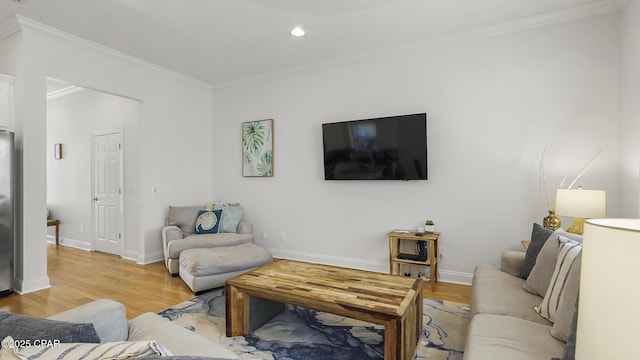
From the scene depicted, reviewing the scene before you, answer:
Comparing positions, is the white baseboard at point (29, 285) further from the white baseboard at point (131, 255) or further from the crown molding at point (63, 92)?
the crown molding at point (63, 92)

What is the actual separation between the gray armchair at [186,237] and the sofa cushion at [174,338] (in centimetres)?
243

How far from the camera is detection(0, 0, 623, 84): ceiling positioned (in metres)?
2.84

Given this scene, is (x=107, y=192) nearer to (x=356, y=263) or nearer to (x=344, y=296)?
(x=356, y=263)

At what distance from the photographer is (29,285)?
319cm

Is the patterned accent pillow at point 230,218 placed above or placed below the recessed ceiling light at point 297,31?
below

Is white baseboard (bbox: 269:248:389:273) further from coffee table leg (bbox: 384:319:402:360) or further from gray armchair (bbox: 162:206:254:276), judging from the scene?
coffee table leg (bbox: 384:319:402:360)

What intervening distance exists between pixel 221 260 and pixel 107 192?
3012 millimetres

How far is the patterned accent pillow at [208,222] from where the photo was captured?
4.26 meters

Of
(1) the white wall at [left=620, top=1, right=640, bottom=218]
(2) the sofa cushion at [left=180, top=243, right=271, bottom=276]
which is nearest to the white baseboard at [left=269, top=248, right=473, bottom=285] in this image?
(2) the sofa cushion at [left=180, top=243, right=271, bottom=276]

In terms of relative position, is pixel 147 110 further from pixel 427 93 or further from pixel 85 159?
pixel 427 93

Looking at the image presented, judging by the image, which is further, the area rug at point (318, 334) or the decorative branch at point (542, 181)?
the decorative branch at point (542, 181)

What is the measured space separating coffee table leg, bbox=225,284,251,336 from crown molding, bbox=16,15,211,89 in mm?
3381

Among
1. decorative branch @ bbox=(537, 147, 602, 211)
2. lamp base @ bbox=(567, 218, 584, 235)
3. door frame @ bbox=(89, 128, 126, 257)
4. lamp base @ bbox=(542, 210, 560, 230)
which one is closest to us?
lamp base @ bbox=(567, 218, 584, 235)

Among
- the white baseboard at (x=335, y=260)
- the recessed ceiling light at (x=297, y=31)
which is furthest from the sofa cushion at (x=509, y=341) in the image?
A: the recessed ceiling light at (x=297, y=31)
